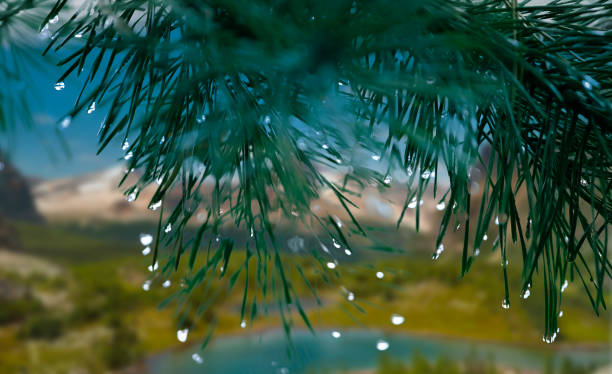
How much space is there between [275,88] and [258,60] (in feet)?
0.07

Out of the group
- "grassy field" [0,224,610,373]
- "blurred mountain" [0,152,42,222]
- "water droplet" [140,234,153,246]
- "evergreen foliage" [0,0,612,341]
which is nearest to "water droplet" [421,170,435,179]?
"evergreen foliage" [0,0,612,341]

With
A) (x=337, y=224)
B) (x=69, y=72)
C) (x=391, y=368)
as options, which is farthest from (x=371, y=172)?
(x=391, y=368)

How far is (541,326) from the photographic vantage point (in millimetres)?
1688

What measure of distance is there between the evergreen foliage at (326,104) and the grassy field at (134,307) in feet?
3.62

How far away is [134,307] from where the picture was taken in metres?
1.62

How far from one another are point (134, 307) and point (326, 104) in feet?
5.46

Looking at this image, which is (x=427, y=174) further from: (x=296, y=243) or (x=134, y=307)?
(x=134, y=307)

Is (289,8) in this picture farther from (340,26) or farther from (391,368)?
(391,368)

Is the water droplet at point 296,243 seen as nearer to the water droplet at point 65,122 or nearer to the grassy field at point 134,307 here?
the water droplet at point 65,122

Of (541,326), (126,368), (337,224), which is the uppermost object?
(337,224)

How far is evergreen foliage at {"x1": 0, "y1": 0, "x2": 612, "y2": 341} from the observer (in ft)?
0.50

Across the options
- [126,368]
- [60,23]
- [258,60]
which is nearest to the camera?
[258,60]

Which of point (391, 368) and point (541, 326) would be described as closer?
point (391, 368)

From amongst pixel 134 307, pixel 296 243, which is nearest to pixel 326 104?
pixel 296 243
